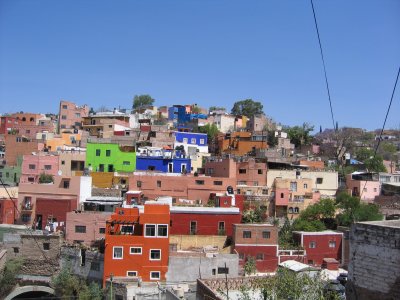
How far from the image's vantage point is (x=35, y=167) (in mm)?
29422

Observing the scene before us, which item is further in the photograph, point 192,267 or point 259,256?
point 259,256

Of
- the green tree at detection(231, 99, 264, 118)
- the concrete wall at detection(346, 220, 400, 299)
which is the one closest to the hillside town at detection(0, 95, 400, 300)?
the concrete wall at detection(346, 220, 400, 299)

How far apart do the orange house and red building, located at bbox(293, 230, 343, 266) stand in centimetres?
688

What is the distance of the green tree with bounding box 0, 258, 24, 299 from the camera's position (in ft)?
67.8

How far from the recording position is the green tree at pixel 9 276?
20.7 metres

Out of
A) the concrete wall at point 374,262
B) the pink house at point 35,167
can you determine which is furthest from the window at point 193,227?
the concrete wall at point 374,262

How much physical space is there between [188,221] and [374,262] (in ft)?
48.6

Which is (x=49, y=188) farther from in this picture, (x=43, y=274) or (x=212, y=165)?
(x=212, y=165)

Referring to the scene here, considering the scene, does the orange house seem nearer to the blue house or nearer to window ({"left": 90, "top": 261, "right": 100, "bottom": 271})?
window ({"left": 90, "top": 261, "right": 100, "bottom": 271})

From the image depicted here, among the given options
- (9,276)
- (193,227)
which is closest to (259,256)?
(193,227)

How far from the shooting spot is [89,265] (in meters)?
20.6

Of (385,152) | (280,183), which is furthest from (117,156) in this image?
(385,152)

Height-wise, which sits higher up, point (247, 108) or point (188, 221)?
point (247, 108)

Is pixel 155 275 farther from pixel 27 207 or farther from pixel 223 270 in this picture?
pixel 27 207
